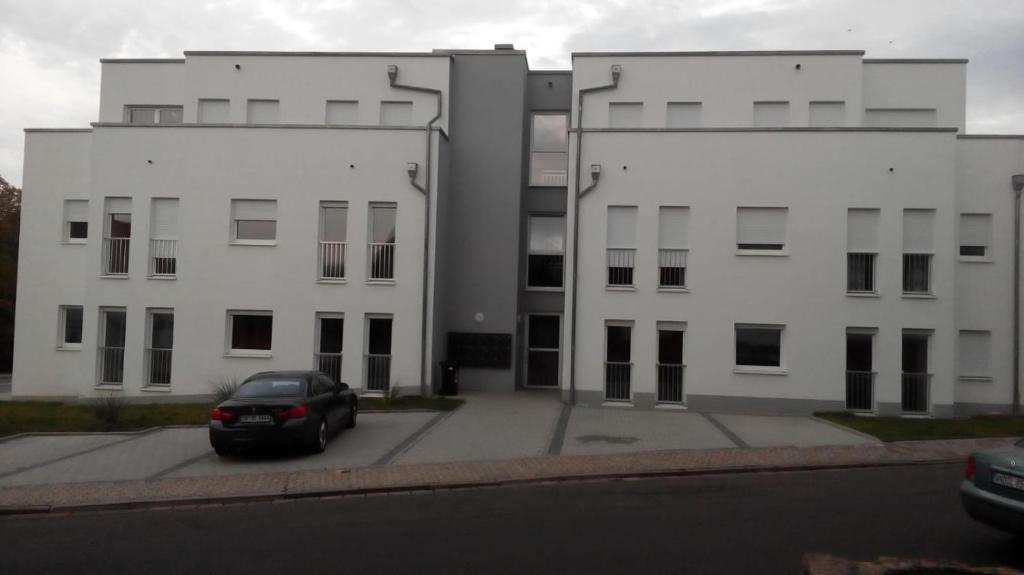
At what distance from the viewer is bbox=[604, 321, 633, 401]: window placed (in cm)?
1908

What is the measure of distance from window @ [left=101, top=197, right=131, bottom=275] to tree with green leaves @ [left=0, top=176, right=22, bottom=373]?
2554 cm

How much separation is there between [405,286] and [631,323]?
5873 millimetres

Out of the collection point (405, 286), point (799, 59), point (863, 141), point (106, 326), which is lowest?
point (106, 326)

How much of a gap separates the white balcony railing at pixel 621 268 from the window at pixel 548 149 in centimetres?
397

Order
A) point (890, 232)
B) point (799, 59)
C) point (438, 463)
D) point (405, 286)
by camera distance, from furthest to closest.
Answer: point (799, 59)
point (405, 286)
point (890, 232)
point (438, 463)

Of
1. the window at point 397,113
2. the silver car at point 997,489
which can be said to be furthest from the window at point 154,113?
the silver car at point 997,489

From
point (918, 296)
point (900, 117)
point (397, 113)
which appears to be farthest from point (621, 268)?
point (900, 117)

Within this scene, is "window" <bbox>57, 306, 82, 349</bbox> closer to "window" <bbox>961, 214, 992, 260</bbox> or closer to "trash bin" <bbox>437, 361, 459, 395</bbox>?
"trash bin" <bbox>437, 361, 459, 395</bbox>

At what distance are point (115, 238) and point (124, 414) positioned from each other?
6.52 m

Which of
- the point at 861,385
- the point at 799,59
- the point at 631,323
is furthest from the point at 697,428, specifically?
the point at 799,59

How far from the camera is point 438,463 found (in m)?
11.8

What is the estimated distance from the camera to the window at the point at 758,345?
61.5 ft

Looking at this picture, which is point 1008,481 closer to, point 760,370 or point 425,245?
point 760,370

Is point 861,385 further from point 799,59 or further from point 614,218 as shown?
point 799,59
